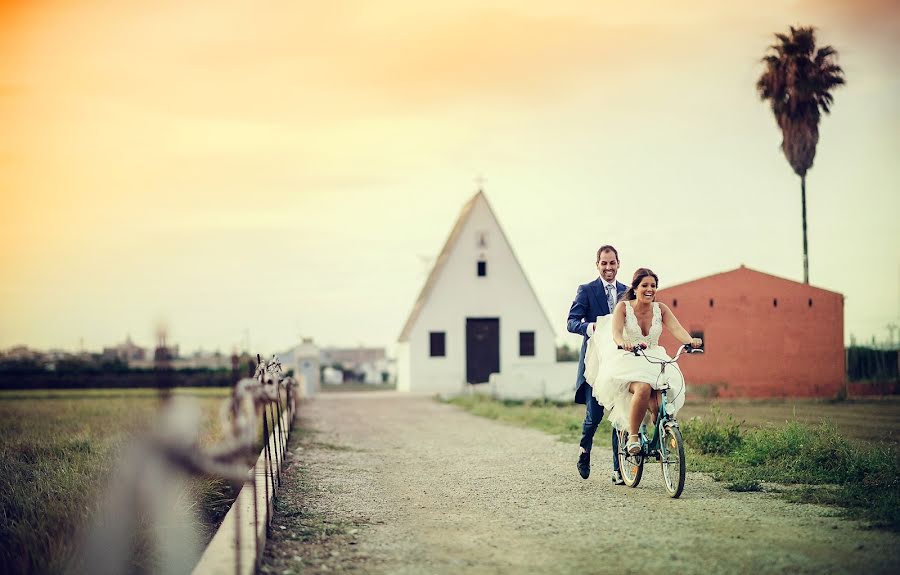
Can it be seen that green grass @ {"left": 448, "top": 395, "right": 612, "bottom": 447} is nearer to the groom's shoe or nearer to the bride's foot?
the groom's shoe

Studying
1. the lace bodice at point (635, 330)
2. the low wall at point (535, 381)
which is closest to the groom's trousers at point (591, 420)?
the lace bodice at point (635, 330)

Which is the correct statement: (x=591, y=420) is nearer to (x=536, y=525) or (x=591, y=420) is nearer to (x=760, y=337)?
(x=536, y=525)

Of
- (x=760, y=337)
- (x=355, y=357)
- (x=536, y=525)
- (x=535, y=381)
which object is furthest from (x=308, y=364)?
(x=355, y=357)

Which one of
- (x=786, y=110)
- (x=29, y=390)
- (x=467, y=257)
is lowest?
(x=29, y=390)

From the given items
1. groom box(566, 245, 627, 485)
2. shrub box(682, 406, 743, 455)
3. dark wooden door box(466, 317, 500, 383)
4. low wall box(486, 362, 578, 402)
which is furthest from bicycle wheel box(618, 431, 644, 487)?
dark wooden door box(466, 317, 500, 383)

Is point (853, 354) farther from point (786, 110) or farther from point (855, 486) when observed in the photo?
point (855, 486)

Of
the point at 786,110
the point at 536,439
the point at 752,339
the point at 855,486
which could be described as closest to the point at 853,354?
the point at 752,339

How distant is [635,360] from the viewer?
25.8 ft

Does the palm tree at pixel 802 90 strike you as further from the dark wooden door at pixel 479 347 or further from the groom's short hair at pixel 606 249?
the groom's short hair at pixel 606 249

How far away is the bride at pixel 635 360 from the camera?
7.78 meters

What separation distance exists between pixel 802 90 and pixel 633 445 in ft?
104

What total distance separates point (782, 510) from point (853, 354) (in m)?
24.7

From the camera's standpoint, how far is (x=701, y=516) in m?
6.60

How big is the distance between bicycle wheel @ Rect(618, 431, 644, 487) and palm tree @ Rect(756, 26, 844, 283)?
Result: 98.8ft
